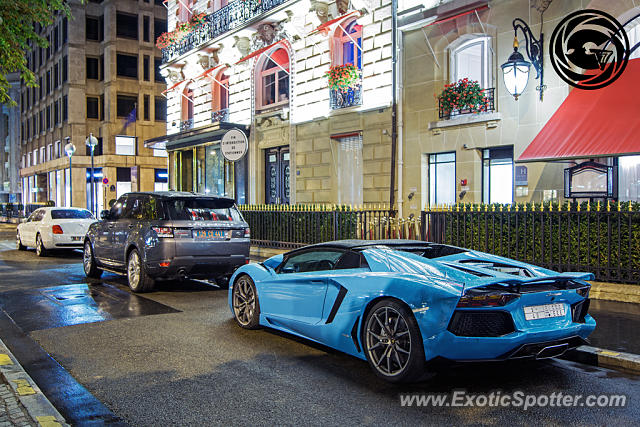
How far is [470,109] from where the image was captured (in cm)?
1584

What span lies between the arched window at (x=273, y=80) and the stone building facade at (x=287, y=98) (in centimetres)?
4

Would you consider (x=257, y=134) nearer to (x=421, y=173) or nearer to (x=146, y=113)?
(x=421, y=173)

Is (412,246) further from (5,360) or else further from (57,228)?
(57,228)

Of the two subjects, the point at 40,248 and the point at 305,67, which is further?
the point at 305,67

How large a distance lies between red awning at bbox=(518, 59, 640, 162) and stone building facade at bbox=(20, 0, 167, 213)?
4350 cm

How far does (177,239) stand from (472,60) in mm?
10708

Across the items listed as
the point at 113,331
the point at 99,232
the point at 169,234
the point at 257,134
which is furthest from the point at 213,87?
the point at 113,331

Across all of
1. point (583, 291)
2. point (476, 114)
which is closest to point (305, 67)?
point (476, 114)

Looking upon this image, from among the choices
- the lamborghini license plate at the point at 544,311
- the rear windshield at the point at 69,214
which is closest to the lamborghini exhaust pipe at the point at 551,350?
the lamborghini license plate at the point at 544,311

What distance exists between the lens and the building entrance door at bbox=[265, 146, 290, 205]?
23.4m

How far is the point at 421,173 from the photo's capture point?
1722 centimetres

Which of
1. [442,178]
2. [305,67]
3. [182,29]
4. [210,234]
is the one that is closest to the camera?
[210,234]

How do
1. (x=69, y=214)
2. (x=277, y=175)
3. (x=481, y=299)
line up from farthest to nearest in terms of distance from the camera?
1. (x=277, y=175)
2. (x=69, y=214)
3. (x=481, y=299)

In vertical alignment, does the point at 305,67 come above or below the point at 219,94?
below
